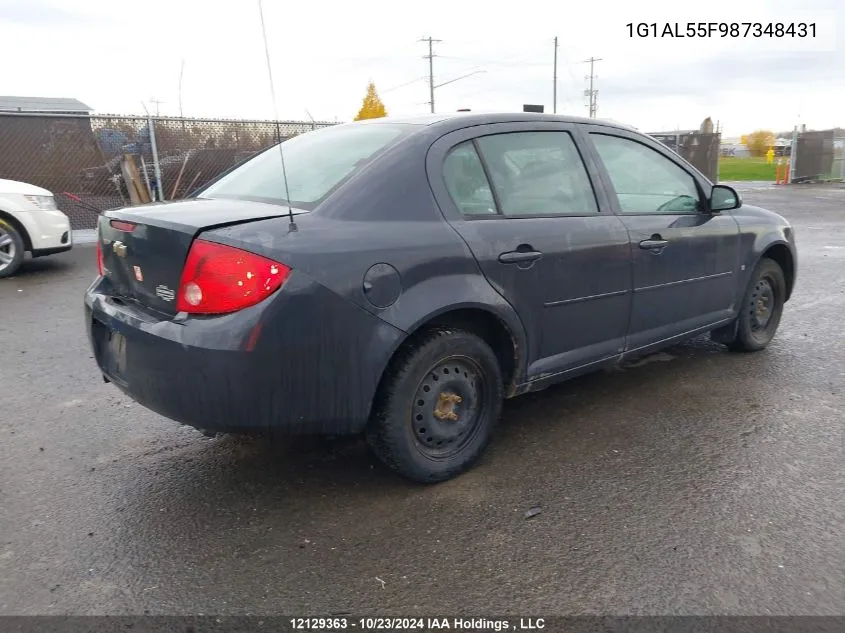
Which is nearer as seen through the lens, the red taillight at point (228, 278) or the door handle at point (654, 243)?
the red taillight at point (228, 278)

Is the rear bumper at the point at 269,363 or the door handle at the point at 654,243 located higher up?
the door handle at the point at 654,243

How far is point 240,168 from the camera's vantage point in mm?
3787

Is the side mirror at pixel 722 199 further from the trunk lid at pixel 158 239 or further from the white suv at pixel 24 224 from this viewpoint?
the white suv at pixel 24 224

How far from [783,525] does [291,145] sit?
3031mm

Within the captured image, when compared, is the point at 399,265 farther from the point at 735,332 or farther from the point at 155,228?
the point at 735,332

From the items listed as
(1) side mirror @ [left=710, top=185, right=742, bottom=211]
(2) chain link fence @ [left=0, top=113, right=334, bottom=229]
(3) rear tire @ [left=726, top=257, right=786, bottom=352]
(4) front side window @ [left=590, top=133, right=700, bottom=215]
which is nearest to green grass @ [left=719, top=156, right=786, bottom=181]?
(2) chain link fence @ [left=0, top=113, right=334, bottom=229]

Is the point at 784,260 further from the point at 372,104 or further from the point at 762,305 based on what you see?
the point at 372,104

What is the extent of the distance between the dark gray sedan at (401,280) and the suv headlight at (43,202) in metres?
5.68

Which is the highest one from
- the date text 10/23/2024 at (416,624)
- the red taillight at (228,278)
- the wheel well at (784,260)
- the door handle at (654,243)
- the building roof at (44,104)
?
the building roof at (44,104)

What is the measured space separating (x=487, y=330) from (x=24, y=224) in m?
7.00

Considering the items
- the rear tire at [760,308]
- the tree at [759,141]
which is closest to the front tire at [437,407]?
the rear tire at [760,308]

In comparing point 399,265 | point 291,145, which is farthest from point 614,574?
point 291,145

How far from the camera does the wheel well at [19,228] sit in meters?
7.92

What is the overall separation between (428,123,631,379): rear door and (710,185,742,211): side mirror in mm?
1018
